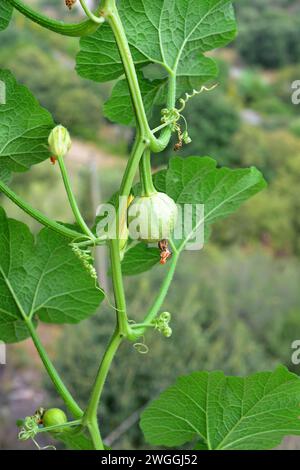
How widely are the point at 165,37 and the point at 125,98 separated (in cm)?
5

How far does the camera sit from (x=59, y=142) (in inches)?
14.8

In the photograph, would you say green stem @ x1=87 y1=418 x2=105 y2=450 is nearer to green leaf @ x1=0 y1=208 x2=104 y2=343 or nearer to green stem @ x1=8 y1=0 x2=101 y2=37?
green leaf @ x1=0 y1=208 x2=104 y2=343

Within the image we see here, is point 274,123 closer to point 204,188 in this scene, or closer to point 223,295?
point 223,295

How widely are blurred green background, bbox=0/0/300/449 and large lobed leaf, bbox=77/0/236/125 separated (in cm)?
15

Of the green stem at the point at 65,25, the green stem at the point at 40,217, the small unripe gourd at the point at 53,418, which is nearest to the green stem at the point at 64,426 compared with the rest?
the small unripe gourd at the point at 53,418

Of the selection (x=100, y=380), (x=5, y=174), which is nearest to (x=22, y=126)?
(x=5, y=174)

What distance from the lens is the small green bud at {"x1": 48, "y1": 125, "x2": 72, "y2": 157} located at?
0.37 meters

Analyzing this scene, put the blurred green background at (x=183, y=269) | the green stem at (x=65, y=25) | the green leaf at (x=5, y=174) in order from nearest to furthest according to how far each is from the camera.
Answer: the green stem at (x=65, y=25), the green leaf at (x=5, y=174), the blurred green background at (x=183, y=269)

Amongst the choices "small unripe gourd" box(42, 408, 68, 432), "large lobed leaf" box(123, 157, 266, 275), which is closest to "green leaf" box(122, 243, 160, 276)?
"large lobed leaf" box(123, 157, 266, 275)

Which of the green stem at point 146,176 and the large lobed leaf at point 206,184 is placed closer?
the green stem at point 146,176

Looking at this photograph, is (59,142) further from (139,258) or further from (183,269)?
(183,269)

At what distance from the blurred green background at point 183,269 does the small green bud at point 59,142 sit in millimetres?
230

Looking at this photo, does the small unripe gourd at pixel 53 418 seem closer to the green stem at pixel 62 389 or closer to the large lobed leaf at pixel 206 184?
the green stem at pixel 62 389

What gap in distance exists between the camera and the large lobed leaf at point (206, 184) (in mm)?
467
